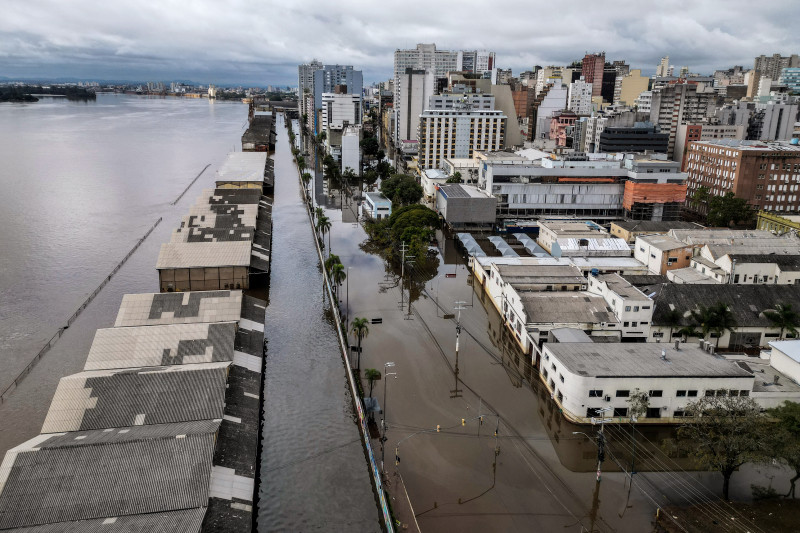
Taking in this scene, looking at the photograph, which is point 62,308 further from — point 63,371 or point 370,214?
point 370,214

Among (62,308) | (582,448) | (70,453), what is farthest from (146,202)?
(582,448)

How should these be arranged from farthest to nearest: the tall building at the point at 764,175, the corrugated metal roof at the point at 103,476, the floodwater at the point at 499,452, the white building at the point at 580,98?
the white building at the point at 580,98 < the tall building at the point at 764,175 < the floodwater at the point at 499,452 < the corrugated metal roof at the point at 103,476

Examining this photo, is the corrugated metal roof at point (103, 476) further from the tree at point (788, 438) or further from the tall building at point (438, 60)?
the tall building at point (438, 60)

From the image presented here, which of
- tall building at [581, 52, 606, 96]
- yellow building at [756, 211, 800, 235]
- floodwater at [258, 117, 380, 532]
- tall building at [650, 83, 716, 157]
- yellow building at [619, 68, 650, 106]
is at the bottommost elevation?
floodwater at [258, 117, 380, 532]

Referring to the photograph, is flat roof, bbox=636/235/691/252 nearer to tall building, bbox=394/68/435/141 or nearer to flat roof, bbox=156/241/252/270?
flat roof, bbox=156/241/252/270

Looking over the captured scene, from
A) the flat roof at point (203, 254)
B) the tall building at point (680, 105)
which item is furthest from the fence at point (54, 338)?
the tall building at point (680, 105)

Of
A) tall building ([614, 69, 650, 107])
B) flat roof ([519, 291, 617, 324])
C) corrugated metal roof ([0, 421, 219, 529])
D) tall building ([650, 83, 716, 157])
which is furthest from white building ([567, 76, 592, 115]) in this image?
corrugated metal roof ([0, 421, 219, 529])
